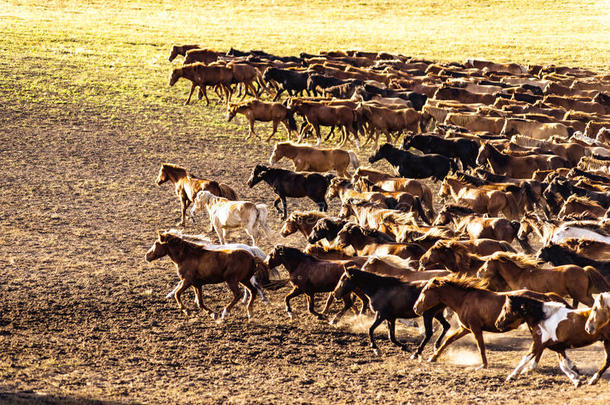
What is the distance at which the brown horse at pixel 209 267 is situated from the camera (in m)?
10.1

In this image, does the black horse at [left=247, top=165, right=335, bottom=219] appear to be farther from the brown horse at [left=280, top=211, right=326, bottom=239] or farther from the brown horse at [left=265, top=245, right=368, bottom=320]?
the brown horse at [left=265, top=245, right=368, bottom=320]

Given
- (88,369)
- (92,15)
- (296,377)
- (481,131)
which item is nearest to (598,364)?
(296,377)

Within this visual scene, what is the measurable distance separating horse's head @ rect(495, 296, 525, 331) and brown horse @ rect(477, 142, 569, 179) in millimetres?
8817

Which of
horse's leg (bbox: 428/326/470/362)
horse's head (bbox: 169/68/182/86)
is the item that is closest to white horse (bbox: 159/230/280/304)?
horse's leg (bbox: 428/326/470/362)

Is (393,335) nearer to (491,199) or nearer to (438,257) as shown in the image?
(438,257)

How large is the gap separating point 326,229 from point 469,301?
345 centimetres

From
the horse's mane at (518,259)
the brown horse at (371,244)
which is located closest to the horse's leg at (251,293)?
the brown horse at (371,244)

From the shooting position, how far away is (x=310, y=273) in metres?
10.1

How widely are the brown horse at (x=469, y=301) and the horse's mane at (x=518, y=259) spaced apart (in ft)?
3.24

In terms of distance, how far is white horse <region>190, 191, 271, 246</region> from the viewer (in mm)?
12641

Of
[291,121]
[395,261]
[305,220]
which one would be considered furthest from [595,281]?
[291,121]

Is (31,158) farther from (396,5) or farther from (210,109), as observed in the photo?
(396,5)

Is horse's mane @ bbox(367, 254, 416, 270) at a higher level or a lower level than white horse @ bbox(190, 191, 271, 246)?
higher

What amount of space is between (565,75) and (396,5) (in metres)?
33.1
